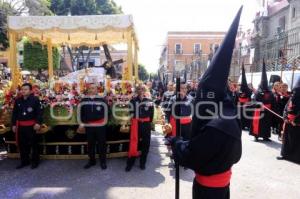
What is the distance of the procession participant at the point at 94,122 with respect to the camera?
23.0ft

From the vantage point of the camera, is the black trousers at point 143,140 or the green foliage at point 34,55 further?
the green foliage at point 34,55

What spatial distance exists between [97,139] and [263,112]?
5.46 m

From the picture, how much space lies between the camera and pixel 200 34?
67562 millimetres

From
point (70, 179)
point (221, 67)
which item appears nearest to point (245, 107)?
point (70, 179)

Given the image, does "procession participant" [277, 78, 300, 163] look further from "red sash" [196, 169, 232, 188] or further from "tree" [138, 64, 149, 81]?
"tree" [138, 64, 149, 81]

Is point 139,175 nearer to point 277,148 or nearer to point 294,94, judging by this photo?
point 294,94

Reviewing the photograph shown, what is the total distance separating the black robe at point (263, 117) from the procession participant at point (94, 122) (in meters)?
5.06

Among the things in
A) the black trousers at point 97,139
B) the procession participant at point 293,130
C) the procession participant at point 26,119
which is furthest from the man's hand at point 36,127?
the procession participant at point 293,130

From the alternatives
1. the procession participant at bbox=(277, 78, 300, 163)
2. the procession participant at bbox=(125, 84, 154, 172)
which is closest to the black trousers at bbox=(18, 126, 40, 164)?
the procession participant at bbox=(125, 84, 154, 172)

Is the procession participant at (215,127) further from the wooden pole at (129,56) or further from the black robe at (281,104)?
the black robe at (281,104)

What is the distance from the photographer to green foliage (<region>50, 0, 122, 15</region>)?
114ft

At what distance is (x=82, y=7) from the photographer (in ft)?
114

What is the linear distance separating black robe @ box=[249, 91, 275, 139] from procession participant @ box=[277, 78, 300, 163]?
2460 millimetres

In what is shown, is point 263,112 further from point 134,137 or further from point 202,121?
point 202,121
